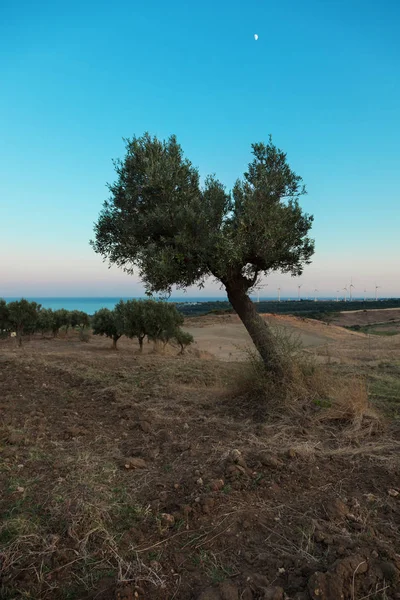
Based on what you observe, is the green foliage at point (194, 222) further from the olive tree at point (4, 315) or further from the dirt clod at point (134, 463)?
the olive tree at point (4, 315)

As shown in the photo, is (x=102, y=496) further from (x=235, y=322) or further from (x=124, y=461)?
(x=235, y=322)

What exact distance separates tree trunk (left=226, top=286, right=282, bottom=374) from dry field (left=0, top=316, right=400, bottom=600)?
1.62 feet

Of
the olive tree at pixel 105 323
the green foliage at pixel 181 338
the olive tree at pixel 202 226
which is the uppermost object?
the olive tree at pixel 202 226

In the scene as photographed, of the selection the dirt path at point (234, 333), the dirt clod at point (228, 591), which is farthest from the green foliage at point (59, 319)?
the dirt clod at point (228, 591)

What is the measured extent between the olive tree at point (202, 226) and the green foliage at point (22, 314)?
19512 mm

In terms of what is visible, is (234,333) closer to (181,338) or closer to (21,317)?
(181,338)

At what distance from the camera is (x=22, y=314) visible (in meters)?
27.0

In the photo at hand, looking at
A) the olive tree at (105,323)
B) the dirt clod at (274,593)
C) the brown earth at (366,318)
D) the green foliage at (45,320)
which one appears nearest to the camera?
the dirt clod at (274,593)

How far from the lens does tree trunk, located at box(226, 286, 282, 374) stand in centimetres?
869

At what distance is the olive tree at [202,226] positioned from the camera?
27.6ft

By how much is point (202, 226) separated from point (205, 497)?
590 centimetres

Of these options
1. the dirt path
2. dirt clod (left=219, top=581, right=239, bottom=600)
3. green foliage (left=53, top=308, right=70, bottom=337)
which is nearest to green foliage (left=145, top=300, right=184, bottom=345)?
the dirt path

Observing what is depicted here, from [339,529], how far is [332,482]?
1086 mm

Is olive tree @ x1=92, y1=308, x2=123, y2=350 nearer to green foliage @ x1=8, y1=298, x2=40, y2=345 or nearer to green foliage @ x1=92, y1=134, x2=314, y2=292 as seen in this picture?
green foliage @ x1=8, y1=298, x2=40, y2=345
